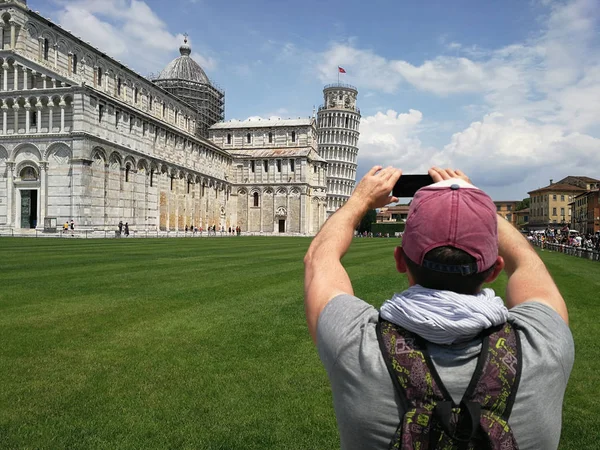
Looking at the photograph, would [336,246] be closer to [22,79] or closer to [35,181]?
[35,181]

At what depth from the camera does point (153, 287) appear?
11.6 metres

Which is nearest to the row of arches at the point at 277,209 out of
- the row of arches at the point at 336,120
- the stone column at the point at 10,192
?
the row of arches at the point at 336,120

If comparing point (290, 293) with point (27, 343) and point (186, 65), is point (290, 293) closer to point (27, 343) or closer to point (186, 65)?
point (27, 343)

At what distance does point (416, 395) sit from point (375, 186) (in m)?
0.89

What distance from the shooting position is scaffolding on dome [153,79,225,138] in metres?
81.4

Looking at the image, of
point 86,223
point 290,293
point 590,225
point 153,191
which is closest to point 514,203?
point 590,225

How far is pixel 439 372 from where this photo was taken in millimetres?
1555

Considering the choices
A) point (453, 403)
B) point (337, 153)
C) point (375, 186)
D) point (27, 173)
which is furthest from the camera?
point (337, 153)

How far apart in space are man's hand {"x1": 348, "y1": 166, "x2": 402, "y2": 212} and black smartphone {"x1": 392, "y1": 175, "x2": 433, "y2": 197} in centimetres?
9

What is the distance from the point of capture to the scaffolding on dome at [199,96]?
8144 centimetres

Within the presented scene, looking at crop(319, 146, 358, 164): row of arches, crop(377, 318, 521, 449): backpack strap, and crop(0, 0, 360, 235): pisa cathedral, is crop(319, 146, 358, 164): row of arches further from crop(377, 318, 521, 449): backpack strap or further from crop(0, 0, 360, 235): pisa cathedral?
crop(377, 318, 521, 449): backpack strap

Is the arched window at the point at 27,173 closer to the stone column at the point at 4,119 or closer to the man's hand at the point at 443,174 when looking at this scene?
the stone column at the point at 4,119

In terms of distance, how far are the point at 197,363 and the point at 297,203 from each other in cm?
7205

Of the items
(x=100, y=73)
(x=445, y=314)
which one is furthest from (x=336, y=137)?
(x=445, y=314)
